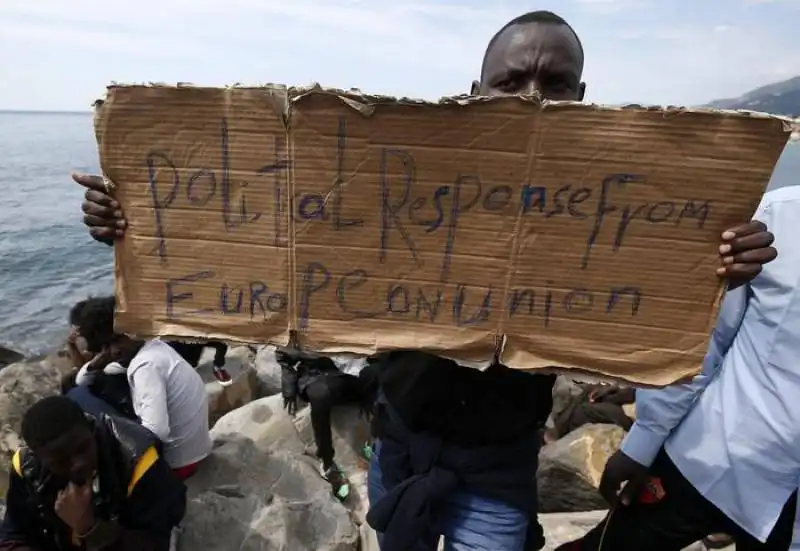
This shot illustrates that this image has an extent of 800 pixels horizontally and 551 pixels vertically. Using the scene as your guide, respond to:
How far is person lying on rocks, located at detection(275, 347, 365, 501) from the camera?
482 cm

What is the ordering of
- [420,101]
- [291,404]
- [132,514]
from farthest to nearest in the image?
1. [291,404]
2. [132,514]
3. [420,101]

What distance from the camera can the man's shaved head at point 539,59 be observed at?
5.63ft

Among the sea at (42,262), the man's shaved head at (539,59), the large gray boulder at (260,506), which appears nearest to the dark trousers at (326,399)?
the large gray boulder at (260,506)

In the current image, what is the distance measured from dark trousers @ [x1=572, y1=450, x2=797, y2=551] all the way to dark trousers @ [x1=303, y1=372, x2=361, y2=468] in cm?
271

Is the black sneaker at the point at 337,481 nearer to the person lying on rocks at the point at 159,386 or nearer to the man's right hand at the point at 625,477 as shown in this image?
the person lying on rocks at the point at 159,386

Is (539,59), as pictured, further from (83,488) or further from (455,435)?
(83,488)

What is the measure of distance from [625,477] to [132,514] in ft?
6.57

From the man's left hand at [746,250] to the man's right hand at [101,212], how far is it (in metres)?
1.51

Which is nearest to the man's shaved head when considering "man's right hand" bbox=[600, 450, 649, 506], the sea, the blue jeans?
the blue jeans

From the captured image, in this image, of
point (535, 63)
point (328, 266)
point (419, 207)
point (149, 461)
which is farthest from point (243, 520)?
point (535, 63)

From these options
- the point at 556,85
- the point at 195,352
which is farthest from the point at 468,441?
the point at 195,352

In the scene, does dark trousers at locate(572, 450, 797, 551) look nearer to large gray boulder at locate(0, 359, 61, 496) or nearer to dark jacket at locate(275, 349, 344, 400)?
dark jacket at locate(275, 349, 344, 400)

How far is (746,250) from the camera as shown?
1551 millimetres

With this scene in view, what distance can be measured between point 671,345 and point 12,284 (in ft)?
58.2
